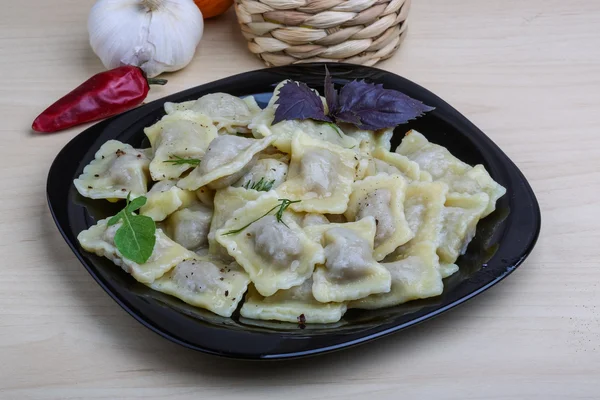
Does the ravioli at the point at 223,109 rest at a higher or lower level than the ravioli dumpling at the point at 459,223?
→ lower

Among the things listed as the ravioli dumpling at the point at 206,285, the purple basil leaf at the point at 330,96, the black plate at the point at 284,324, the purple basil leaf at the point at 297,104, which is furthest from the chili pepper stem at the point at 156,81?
the ravioli dumpling at the point at 206,285

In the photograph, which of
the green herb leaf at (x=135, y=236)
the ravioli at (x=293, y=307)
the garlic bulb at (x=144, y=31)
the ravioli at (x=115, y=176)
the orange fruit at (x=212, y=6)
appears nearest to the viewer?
the ravioli at (x=293, y=307)

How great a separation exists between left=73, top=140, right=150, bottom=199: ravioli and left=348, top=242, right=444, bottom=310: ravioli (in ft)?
3.20

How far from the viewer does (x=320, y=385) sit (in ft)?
8.02

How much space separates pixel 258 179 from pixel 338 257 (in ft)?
1.69

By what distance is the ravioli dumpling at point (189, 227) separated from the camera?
9.05 ft

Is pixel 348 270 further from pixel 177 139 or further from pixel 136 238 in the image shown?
pixel 177 139

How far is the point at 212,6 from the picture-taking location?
4227 millimetres

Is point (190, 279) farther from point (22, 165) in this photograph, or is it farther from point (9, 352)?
point (22, 165)

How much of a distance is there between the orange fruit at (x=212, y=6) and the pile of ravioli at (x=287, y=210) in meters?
1.08

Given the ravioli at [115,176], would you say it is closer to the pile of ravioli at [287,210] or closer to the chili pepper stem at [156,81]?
the pile of ravioli at [287,210]

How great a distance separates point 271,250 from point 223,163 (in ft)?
1.43

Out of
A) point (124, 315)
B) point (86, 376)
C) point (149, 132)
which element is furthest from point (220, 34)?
point (86, 376)

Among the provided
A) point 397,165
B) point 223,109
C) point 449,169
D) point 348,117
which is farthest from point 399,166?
point 223,109
